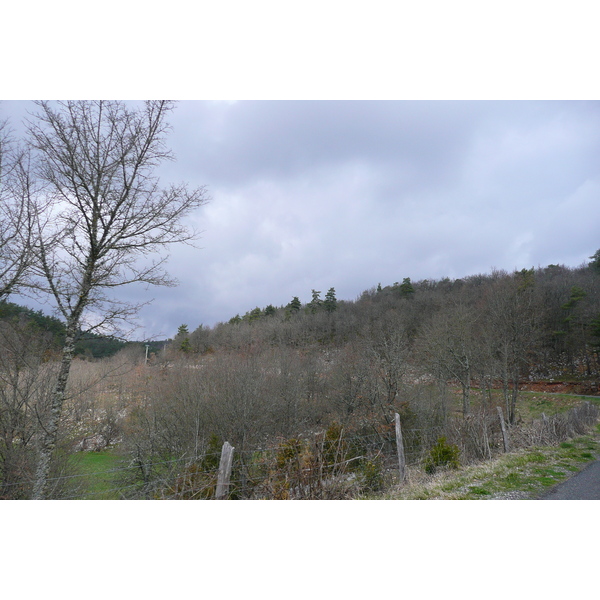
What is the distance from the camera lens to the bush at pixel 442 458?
288 inches

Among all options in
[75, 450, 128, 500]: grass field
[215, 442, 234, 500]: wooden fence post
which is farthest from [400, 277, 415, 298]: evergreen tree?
[215, 442, 234, 500]: wooden fence post

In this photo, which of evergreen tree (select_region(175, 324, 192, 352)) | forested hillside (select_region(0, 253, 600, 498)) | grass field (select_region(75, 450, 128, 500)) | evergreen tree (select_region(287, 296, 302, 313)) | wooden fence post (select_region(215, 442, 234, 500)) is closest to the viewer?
wooden fence post (select_region(215, 442, 234, 500))

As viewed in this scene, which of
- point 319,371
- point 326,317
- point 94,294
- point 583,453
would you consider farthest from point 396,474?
point 326,317

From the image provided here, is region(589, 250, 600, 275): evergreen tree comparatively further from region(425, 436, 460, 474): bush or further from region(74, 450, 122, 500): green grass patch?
region(74, 450, 122, 500): green grass patch

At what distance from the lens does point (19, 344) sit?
7262 mm

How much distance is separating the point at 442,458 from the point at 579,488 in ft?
7.90

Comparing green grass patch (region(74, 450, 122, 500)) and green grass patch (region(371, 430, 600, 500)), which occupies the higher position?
green grass patch (region(371, 430, 600, 500))

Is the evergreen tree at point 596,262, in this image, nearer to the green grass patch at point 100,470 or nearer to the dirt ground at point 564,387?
the dirt ground at point 564,387

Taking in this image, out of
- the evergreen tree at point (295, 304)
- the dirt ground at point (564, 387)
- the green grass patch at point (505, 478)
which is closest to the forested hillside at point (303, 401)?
the dirt ground at point (564, 387)

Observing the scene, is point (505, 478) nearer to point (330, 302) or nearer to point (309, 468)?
point (309, 468)

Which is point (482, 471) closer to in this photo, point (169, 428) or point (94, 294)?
point (94, 294)

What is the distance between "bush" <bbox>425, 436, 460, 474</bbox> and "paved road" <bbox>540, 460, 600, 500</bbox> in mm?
1859

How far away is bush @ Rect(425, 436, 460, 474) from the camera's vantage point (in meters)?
7.32

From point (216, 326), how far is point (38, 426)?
112ft
